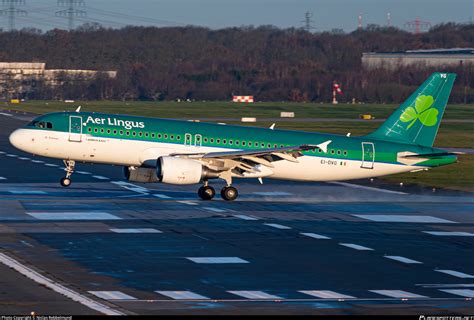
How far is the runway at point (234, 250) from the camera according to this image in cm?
2662

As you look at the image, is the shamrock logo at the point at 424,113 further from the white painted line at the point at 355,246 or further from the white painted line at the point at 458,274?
the white painted line at the point at 458,274

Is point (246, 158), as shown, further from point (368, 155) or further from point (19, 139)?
point (19, 139)

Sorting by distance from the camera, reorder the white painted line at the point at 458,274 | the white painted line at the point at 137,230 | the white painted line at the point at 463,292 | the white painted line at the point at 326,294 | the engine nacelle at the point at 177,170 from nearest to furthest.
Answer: the white painted line at the point at 326,294 → the white painted line at the point at 463,292 → the white painted line at the point at 458,274 → the white painted line at the point at 137,230 → the engine nacelle at the point at 177,170

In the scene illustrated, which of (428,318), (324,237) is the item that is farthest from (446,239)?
(428,318)

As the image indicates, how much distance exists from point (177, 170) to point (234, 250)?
1201 cm

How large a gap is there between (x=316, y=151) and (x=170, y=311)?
86.0 ft

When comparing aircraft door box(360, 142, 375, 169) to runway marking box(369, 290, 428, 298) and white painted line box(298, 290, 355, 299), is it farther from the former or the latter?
white painted line box(298, 290, 355, 299)

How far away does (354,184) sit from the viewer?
59.4 metres

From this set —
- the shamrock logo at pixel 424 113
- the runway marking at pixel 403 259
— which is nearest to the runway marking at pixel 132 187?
the shamrock logo at pixel 424 113

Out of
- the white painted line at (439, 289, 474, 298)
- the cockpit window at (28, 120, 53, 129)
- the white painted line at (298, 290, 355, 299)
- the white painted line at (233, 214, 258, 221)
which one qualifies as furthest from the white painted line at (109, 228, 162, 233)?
the white painted line at (439, 289, 474, 298)

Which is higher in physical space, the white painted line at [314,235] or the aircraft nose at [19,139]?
the aircraft nose at [19,139]

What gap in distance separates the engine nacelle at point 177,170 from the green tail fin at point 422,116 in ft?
33.9

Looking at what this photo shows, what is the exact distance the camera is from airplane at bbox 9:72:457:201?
48156 millimetres

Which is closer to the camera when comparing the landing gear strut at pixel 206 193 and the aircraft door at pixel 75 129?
the aircraft door at pixel 75 129
